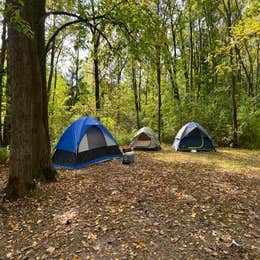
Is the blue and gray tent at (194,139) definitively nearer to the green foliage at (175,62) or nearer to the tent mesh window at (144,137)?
the tent mesh window at (144,137)

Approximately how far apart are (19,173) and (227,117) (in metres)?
11.3

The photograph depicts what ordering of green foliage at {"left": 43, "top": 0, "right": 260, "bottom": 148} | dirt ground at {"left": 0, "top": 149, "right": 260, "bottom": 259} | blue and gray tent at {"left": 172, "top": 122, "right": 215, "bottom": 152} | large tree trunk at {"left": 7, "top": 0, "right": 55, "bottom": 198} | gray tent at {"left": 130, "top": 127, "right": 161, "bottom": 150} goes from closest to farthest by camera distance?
dirt ground at {"left": 0, "top": 149, "right": 260, "bottom": 259} → large tree trunk at {"left": 7, "top": 0, "right": 55, "bottom": 198} → green foliage at {"left": 43, "top": 0, "right": 260, "bottom": 148} → blue and gray tent at {"left": 172, "top": 122, "right": 215, "bottom": 152} → gray tent at {"left": 130, "top": 127, "right": 161, "bottom": 150}

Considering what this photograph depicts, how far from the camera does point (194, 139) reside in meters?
10.3

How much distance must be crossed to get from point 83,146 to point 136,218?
13.5ft

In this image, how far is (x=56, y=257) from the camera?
2756 mm

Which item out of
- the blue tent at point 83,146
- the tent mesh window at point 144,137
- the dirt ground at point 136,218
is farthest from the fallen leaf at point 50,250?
the tent mesh window at point 144,137

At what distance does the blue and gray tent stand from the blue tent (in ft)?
11.9

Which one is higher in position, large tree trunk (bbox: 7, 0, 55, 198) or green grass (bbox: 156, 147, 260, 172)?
large tree trunk (bbox: 7, 0, 55, 198)

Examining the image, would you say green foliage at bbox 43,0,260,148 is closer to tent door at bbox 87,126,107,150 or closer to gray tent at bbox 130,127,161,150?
tent door at bbox 87,126,107,150

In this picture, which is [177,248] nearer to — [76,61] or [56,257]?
[56,257]

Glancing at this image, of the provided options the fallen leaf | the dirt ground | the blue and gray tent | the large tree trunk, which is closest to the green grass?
the blue and gray tent

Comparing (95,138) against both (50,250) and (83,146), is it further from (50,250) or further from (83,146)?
(50,250)

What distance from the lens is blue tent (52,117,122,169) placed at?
709 cm

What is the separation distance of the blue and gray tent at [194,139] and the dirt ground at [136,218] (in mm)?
4223
